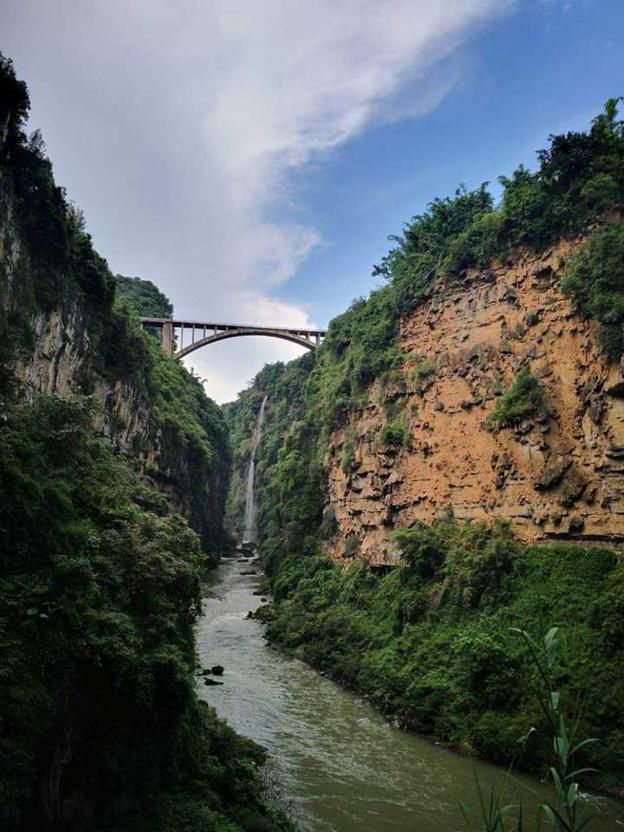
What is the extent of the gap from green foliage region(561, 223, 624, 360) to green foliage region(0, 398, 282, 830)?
15061mm

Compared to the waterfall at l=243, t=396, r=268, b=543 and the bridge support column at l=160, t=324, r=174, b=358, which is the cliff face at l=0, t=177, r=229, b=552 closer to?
the bridge support column at l=160, t=324, r=174, b=358

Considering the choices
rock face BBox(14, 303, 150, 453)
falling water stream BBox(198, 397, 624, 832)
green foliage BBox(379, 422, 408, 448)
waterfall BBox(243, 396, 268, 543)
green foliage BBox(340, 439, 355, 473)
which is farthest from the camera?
waterfall BBox(243, 396, 268, 543)

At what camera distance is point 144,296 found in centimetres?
6300

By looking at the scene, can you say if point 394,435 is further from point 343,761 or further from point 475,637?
point 343,761

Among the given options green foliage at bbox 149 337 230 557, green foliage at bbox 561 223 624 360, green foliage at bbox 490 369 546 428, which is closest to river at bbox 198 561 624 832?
green foliage at bbox 490 369 546 428

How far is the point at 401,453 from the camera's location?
29.4 meters

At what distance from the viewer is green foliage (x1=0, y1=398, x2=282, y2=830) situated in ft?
30.0

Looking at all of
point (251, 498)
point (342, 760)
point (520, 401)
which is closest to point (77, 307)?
point (520, 401)

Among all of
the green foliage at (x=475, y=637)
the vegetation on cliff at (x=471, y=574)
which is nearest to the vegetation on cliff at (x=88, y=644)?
the green foliage at (x=475, y=637)

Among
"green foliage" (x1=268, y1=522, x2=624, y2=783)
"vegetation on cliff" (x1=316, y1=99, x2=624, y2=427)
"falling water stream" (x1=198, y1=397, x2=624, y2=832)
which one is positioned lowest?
"falling water stream" (x1=198, y1=397, x2=624, y2=832)

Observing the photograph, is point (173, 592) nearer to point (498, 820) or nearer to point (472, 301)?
point (498, 820)

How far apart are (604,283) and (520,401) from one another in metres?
5.12

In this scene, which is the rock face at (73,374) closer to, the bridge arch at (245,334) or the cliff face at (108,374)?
the cliff face at (108,374)

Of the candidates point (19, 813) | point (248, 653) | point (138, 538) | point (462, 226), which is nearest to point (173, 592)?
point (138, 538)
